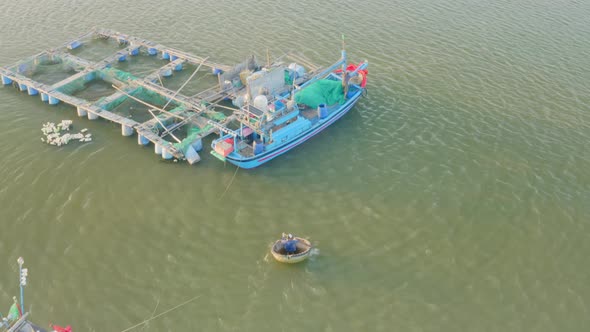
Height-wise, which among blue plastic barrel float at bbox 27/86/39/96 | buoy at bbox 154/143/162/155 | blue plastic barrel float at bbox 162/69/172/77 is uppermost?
blue plastic barrel float at bbox 162/69/172/77

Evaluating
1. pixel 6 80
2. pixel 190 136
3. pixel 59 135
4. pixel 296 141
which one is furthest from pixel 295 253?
pixel 6 80

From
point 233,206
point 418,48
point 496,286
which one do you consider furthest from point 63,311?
point 418,48

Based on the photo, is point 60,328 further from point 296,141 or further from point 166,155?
point 296,141

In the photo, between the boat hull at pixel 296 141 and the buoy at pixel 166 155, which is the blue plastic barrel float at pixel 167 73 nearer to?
the buoy at pixel 166 155

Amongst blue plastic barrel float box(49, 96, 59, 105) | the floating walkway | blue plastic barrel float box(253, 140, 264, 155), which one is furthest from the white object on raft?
blue plastic barrel float box(253, 140, 264, 155)

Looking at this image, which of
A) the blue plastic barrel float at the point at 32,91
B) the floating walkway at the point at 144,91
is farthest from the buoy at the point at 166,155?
the blue plastic barrel float at the point at 32,91

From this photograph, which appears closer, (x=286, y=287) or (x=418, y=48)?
(x=286, y=287)

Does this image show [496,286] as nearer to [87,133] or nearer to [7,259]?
[7,259]

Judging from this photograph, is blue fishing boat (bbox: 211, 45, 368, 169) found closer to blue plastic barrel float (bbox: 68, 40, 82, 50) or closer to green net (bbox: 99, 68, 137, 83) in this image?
green net (bbox: 99, 68, 137, 83)
